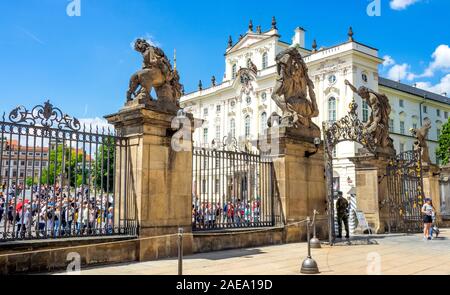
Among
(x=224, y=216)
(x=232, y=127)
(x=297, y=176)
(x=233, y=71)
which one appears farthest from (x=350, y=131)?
(x=233, y=71)

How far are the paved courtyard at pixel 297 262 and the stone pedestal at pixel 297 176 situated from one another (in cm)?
153

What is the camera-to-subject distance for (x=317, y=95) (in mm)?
46594

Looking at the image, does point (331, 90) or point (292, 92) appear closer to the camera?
point (292, 92)

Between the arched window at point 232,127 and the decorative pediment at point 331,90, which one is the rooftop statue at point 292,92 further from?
the arched window at point 232,127

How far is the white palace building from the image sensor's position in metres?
44.0

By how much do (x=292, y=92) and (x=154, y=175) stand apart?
6287 millimetres

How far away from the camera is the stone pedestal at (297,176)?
1324 cm

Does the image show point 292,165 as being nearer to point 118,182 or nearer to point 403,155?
point 118,182

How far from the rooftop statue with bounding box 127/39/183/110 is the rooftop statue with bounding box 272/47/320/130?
4.43 m

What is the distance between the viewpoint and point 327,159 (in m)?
13.8

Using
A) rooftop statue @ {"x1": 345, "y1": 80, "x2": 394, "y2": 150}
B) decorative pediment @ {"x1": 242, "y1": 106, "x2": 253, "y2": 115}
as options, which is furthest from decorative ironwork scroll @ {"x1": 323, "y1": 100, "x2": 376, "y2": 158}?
decorative pediment @ {"x1": 242, "y1": 106, "x2": 253, "y2": 115}

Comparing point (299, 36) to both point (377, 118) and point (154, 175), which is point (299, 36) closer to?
point (377, 118)

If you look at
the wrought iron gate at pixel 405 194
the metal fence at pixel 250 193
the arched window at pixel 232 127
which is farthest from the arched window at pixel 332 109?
the metal fence at pixel 250 193
